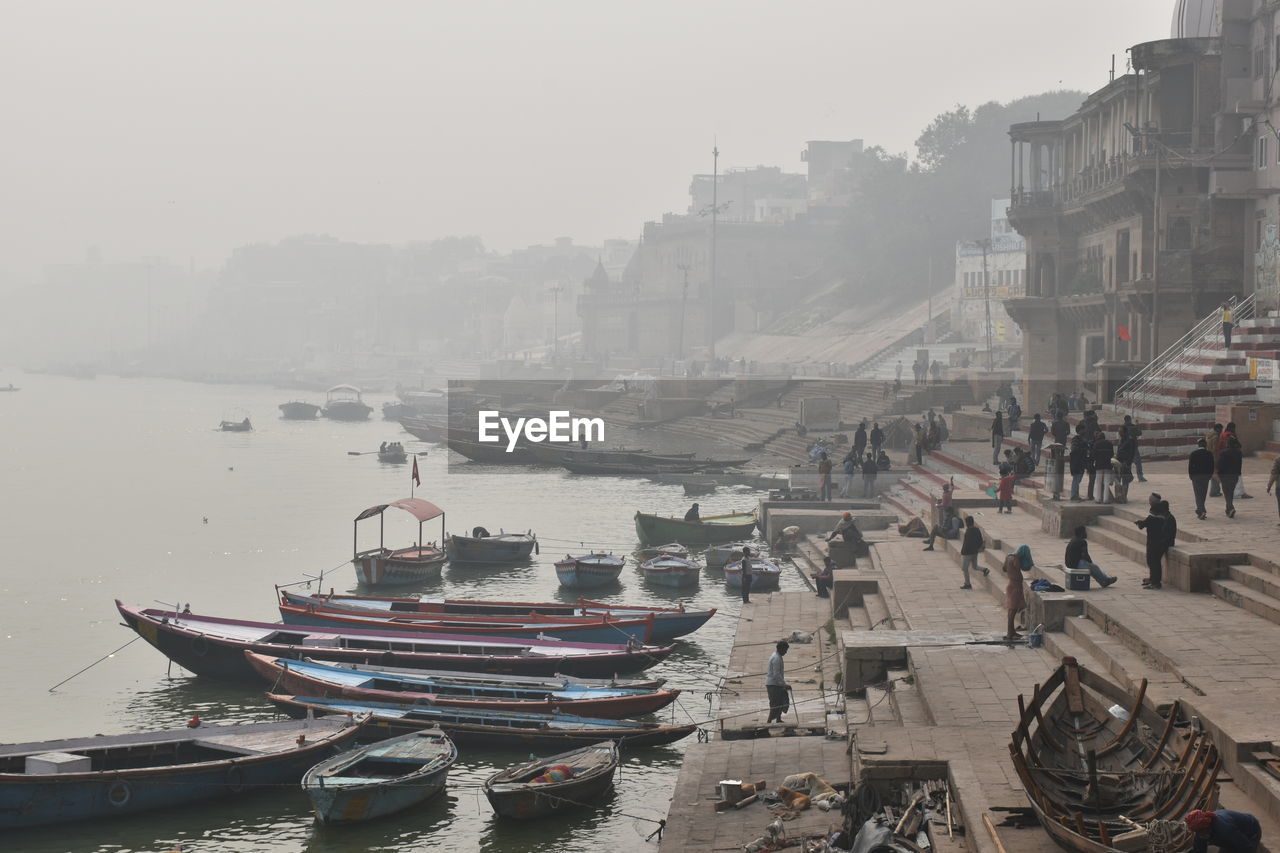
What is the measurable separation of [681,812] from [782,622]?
10.0 m

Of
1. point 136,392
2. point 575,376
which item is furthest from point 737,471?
point 136,392

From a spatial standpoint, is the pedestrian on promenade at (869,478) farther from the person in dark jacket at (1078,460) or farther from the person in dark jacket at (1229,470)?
the person in dark jacket at (1229,470)

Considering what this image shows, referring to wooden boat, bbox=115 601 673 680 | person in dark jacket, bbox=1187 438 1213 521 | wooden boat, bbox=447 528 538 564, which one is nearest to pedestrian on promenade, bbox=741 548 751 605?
wooden boat, bbox=115 601 673 680

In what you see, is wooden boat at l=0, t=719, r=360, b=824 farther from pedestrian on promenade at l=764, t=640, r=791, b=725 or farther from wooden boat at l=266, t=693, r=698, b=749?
pedestrian on promenade at l=764, t=640, r=791, b=725

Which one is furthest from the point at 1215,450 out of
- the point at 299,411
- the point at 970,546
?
the point at 299,411

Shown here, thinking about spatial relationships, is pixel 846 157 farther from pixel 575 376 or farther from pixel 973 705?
pixel 973 705

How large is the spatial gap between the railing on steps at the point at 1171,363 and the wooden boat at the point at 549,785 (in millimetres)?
14697

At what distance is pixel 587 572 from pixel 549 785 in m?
13.9

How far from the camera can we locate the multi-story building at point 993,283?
64562 mm

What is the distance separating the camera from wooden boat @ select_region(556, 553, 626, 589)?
29625 mm

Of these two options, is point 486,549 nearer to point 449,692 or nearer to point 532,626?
point 532,626

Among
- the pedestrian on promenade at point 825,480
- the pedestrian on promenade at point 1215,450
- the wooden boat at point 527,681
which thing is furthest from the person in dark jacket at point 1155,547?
the pedestrian on promenade at point 825,480

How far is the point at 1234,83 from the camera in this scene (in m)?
32.2

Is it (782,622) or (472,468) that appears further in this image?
(472,468)
